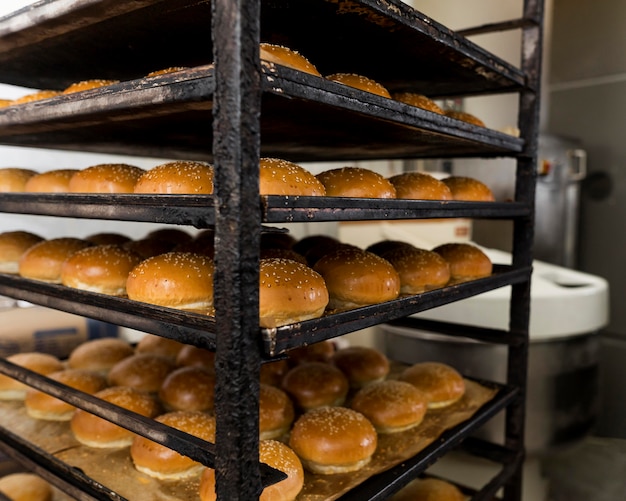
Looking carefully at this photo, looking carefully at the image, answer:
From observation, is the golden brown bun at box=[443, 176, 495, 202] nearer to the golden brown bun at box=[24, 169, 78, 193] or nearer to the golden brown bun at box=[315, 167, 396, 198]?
the golden brown bun at box=[315, 167, 396, 198]

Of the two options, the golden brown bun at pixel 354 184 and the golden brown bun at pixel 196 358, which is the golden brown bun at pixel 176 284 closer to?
the golden brown bun at pixel 354 184

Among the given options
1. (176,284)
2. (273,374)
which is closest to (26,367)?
(273,374)

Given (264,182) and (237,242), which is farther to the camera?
(264,182)

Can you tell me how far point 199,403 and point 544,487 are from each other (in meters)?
2.29

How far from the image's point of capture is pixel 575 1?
4.14 meters

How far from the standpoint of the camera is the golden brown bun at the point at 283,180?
104cm

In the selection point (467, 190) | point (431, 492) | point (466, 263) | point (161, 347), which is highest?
point (467, 190)

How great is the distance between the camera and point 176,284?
1.15 m

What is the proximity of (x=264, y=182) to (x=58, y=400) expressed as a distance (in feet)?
3.82

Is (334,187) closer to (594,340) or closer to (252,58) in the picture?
(252,58)

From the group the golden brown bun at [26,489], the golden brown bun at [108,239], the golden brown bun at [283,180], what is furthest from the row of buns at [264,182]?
the golden brown bun at [26,489]

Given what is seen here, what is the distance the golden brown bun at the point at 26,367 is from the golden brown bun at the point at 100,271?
63 centimetres

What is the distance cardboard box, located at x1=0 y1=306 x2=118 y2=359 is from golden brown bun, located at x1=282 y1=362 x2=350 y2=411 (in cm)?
112

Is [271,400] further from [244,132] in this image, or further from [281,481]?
[244,132]
